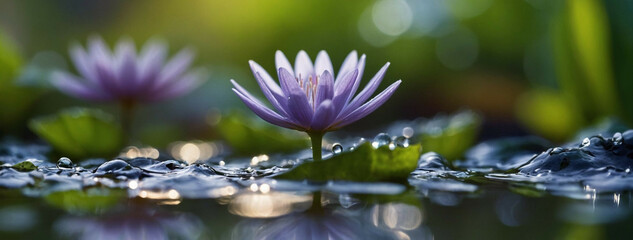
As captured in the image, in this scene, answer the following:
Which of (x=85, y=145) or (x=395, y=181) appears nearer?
(x=395, y=181)

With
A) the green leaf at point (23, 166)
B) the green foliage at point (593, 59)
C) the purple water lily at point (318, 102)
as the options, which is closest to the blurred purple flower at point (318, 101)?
the purple water lily at point (318, 102)

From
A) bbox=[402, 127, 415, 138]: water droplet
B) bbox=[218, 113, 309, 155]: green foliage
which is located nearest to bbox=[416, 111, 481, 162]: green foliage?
bbox=[402, 127, 415, 138]: water droplet

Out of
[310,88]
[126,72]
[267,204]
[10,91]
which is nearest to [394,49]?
[126,72]

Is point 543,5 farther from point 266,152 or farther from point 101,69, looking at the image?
point 101,69

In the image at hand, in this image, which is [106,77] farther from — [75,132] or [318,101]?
[318,101]

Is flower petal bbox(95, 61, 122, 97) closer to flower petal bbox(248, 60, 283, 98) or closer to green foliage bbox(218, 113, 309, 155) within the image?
green foliage bbox(218, 113, 309, 155)

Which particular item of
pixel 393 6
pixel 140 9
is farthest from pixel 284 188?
pixel 140 9
